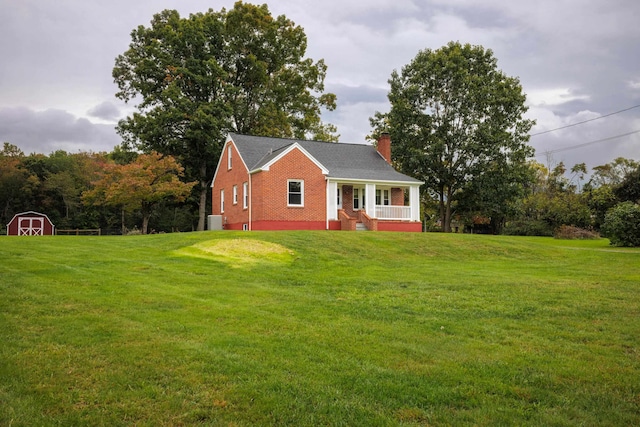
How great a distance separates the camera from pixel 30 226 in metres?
39.6

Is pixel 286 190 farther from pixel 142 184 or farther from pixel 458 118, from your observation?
pixel 458 118

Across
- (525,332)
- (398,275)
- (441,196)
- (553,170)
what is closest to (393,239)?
(398,275)

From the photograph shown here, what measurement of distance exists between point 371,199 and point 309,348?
2446cm

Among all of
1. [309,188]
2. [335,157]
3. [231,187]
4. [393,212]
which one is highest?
[335,157]

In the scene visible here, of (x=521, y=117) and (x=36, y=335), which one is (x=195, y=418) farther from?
(x=521, y=117)

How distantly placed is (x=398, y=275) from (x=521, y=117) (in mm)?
32092

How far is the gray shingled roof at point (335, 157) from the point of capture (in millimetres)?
29422

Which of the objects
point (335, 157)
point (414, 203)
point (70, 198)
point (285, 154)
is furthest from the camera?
point (70, 198)

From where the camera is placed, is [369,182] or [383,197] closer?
[369,182]

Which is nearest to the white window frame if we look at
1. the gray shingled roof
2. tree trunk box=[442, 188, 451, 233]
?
the gray shingled roof

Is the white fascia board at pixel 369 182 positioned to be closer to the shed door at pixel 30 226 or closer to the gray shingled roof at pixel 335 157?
the gray shingled roof at pixel 335 157

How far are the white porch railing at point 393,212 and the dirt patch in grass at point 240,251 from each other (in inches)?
554

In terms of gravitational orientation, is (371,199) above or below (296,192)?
below

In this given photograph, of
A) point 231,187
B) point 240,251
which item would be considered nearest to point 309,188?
point 231,187
